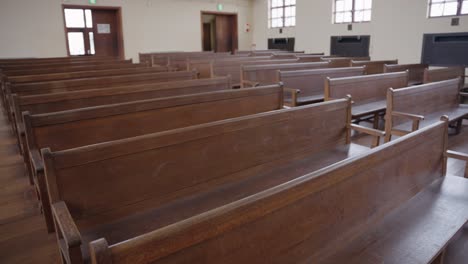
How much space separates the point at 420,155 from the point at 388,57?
6.65m

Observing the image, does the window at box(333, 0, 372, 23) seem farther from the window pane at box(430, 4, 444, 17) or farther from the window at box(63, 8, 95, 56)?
the window at box(63, 8, 95, 56)

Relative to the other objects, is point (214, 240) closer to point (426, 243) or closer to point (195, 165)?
point (195, 165)

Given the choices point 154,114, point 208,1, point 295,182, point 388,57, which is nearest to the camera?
point 295,182

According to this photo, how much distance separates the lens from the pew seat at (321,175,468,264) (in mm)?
1192

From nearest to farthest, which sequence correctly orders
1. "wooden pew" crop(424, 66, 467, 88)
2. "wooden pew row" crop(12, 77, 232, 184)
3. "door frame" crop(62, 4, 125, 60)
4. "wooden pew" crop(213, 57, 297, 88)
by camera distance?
1. "wooden pew row" crop(12, 77, 232, 184)
2. "wooden pew" crop(424, 66, 467, 88)
3. "wooden pew" crop(213, 57, 297, 88)
4. "door frame" crop(62, 4, 125, 60)

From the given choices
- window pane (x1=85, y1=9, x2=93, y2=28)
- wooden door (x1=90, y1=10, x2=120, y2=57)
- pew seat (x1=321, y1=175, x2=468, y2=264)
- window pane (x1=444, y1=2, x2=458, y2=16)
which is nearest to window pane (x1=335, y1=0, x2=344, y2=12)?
window pane (x1=444, y1=2, x2=458, y2=16)

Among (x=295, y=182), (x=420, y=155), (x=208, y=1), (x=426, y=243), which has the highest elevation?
(x=208, y=1)

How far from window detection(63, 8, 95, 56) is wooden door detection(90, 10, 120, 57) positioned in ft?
0.42

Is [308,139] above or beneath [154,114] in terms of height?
beneath

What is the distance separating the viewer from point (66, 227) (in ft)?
3.23

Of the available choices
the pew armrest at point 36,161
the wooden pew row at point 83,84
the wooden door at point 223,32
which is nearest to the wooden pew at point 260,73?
the wooden pew row at point 83,84

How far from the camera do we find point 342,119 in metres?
2.24

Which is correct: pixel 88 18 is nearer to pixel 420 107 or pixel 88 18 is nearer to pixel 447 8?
pixel 447 8

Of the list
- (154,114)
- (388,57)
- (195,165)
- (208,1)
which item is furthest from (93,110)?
(208,1)
